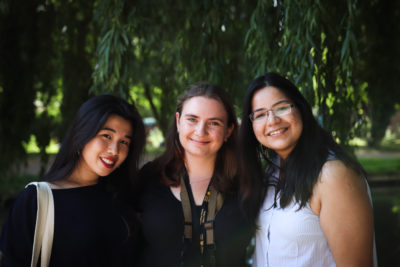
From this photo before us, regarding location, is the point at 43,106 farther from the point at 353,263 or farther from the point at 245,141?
the point at 353,263

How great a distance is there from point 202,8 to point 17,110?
7.57ft

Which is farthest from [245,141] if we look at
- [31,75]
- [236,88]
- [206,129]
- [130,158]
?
[31,75]

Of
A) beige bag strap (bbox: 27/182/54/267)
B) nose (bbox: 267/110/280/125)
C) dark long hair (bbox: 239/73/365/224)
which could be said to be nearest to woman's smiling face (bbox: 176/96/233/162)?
dark long hair (bbox: 239/73/365/224)

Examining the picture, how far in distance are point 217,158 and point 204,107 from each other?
1.42 feet

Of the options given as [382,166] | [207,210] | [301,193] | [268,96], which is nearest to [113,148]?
[207,210]

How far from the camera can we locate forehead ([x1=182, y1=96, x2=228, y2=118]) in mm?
2168

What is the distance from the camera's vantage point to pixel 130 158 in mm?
2191

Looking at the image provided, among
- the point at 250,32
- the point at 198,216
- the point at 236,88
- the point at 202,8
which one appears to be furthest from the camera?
the point at 236,88

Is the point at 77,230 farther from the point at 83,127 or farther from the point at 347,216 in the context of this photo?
the point at 347,216

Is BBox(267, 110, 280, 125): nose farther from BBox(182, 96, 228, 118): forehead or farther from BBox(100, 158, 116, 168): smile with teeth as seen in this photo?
BBox(100, 158, 116, 168): smile with teeth

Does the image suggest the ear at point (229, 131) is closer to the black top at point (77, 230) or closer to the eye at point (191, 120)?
the eye at point (191, 120)

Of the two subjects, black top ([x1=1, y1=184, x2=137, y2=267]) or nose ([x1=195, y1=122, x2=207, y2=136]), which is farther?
nose ([x1=195, y1=122, x2=207, y2=136])

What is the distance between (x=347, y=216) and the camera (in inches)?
63.5

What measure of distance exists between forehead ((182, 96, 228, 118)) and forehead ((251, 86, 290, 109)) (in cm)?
32
